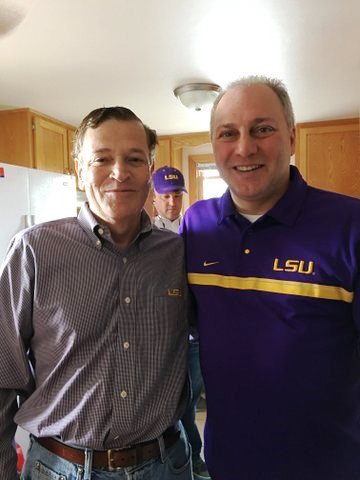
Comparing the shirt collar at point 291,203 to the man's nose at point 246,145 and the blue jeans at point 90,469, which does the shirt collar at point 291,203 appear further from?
the blue jeans at point 90,469

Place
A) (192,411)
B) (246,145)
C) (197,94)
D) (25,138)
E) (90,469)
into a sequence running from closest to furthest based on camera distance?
(90,469) → (246,145) → (192,411) → (197,94) → (25,138)

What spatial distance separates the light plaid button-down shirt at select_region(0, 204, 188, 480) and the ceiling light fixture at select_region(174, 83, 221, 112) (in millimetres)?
2002

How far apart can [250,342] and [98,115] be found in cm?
70

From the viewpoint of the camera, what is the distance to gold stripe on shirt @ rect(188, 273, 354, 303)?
98 cm

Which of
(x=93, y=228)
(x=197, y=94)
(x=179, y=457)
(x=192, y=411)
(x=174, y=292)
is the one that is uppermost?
(x=197, y=94)

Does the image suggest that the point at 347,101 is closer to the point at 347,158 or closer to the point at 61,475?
the point at 347,158

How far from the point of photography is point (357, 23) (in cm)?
198

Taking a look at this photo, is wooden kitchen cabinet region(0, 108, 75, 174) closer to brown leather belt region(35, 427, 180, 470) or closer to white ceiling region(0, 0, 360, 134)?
white ceiling region(0, 0, 360, 134)

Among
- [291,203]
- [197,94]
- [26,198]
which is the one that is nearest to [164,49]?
[197,94]

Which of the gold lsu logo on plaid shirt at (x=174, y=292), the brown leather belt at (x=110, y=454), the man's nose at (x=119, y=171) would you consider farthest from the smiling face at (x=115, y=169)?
the brown leather belt at (x=110, y=454)

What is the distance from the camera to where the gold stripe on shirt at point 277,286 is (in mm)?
975

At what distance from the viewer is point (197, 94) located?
2.84m

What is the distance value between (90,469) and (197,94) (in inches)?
95.7

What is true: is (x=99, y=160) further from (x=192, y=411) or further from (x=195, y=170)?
(x=195, y=170)
